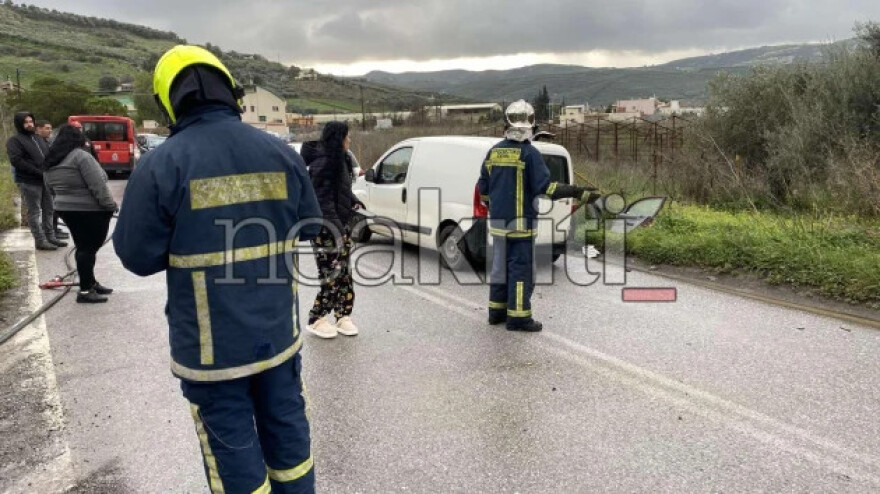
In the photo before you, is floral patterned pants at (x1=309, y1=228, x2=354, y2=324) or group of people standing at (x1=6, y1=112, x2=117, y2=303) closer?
floral patterned pants at (x1=309, y1=228, x2=354, y2=324)

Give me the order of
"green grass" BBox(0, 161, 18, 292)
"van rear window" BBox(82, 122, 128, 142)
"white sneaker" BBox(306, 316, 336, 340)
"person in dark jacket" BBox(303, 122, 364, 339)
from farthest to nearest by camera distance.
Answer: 1. "van rear window" BBox(82, 122, 128, 142)
2. "green grass" BBox(0, 161, 18, 292)
3. "white sneaker" BBox(306, 316, 336, 340)
4. "person in dark jacket" BBox(303, 122, 364, 339)

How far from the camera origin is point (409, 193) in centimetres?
888

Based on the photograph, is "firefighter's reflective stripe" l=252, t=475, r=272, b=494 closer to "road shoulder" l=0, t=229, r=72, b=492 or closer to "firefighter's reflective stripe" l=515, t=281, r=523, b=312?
"road shoulder" l=0, t=229, r=72, b=492

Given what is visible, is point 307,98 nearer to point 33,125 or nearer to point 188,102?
point 33,125

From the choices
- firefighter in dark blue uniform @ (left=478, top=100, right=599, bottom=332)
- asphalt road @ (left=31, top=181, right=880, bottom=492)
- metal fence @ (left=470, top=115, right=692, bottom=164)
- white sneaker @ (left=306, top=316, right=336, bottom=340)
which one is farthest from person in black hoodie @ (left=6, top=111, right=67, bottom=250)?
metal fence @ (left=470, top=115, right=692, bottom=164)

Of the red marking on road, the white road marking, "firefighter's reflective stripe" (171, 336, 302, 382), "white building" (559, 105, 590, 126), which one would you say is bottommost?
the white road marking

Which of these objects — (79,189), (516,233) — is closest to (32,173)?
(79,189)

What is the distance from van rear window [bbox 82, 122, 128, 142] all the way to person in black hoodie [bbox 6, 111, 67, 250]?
53.2ft

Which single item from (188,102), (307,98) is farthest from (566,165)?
(307,98)

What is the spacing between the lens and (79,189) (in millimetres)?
6262

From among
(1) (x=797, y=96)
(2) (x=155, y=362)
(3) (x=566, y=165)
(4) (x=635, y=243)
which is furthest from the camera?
(1) (x=797, y=96)

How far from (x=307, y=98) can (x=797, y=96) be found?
10475 centimetres

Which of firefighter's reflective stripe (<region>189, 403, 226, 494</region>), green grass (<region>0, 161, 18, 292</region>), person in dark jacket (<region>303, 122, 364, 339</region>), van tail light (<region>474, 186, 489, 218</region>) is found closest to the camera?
firefighter's reflective stripe (<region>189, 403, 226, 494</region>)

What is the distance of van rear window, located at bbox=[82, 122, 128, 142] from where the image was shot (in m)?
24.1
